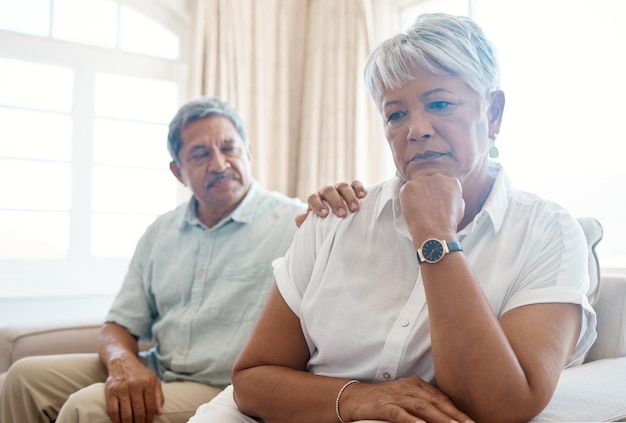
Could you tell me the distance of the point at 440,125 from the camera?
1195 millimetres

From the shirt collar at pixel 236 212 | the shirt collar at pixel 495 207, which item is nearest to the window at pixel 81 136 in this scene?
the shirt collar at pixel 236 212

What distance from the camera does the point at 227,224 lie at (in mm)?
2057

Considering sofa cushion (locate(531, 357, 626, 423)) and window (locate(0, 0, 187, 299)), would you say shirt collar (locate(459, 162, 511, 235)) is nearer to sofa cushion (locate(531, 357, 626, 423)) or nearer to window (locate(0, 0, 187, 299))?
sofa cushion (locate(531, 357, 626, 423))

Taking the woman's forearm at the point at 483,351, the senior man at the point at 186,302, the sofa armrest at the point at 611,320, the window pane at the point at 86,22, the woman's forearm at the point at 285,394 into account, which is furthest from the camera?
the window pane at the point at 86,22

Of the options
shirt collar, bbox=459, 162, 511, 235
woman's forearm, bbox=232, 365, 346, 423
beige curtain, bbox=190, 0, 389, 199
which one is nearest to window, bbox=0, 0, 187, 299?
beige curtain, bbox=190, 0, 389, 199

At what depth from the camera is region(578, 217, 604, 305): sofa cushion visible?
1405 millimetres

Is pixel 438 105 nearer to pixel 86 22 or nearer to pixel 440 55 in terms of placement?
pixel 440 55

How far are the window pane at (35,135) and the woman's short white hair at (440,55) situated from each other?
2.69m

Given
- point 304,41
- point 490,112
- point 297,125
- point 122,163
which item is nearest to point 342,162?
point 297,125

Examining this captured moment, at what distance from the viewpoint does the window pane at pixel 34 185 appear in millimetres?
3359

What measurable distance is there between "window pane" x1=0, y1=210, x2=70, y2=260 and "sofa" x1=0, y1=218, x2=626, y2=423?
4.26 feet

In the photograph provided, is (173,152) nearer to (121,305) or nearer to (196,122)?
(196,122)

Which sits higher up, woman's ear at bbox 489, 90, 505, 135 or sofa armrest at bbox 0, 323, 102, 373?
woman's ear at bbox 489, 90, 505, 135

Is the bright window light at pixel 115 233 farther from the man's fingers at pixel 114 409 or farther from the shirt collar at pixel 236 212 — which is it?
the man's fingers at pixel 114 409
